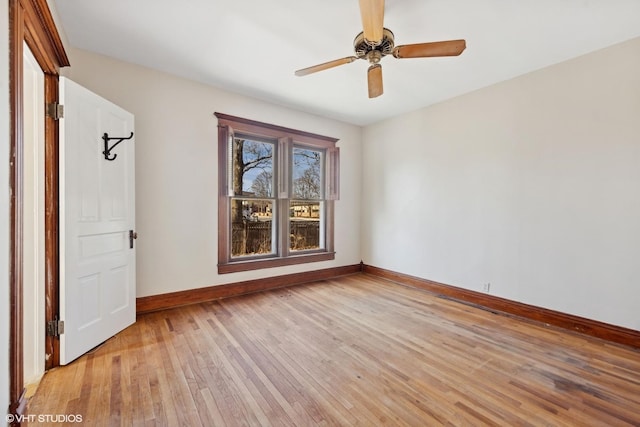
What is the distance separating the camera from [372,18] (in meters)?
1.73

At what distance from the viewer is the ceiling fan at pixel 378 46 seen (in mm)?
1692

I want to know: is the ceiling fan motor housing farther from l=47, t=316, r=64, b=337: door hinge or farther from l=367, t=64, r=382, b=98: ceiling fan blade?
l=47, t=316, r=64, b=337: door hinge

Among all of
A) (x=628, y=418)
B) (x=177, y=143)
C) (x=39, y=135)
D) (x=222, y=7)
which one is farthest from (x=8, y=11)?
(x=628, y=418)

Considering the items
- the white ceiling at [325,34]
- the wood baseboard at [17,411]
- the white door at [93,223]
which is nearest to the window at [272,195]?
the white ceiling at [325,34]

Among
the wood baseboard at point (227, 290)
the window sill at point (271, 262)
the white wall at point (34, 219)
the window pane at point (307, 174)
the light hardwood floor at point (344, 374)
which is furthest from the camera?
Result: the window pane at point (307, 174)

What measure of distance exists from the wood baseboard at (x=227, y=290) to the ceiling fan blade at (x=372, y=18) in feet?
10.6

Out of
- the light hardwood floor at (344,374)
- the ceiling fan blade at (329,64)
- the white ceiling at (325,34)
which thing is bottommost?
the light hardwood floor at (344,374)

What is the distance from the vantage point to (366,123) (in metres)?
4.94

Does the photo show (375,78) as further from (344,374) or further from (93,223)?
(93,223)

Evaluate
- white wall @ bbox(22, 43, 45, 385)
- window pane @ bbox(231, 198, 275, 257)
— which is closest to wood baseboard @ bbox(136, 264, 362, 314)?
window pane @ bbox(231, 198, 275, 257)

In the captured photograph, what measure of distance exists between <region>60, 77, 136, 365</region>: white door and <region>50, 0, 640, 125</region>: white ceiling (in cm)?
72

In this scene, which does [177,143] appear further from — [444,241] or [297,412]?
[444,241]

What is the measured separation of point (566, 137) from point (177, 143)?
169 inches
